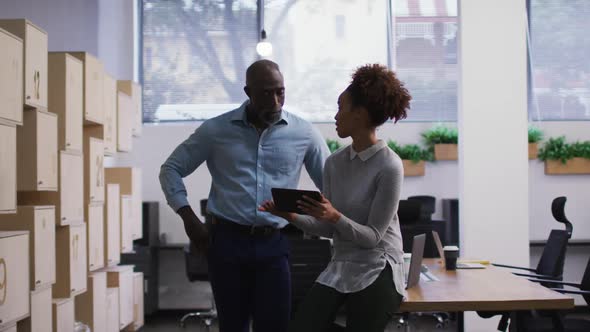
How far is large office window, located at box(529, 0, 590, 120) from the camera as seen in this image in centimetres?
796

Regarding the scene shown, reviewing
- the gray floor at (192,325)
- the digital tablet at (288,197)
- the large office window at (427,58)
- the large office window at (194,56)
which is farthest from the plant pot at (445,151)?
the digital tablet at (288,197)

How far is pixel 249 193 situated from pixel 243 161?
0.13 metres

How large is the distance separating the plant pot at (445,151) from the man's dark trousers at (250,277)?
488 cm

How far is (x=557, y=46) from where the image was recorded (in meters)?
7.97

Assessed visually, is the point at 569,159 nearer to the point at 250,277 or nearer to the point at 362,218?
the point at 250,277

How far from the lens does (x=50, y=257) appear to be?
4223mm

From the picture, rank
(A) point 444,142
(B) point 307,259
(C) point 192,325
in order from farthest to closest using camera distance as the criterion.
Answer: (A) point 444,142 → (C) point 192,325 → (B) point 307,259

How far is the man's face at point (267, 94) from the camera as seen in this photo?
2748 mm

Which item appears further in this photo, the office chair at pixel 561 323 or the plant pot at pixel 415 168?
the plant pot at pixel 415 168

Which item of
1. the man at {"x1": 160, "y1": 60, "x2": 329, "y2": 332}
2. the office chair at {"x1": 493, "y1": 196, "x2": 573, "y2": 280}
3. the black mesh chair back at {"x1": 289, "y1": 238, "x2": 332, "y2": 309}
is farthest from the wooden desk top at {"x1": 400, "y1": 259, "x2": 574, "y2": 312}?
the black mesh chair back at {"x1": 289, "y1": 238, "x2": 332, "y2": 309}

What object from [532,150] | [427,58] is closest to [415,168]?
[532,150]

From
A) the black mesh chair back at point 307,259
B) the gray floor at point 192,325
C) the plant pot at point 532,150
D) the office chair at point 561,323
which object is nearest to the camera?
the office chair at point 561,323

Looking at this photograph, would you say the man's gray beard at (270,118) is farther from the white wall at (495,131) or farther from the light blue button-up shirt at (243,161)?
the white wall at (495,131)

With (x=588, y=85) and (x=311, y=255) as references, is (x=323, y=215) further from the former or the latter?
(x=588, y=85)
